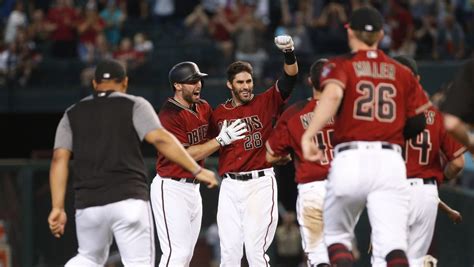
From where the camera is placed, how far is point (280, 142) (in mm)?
9203

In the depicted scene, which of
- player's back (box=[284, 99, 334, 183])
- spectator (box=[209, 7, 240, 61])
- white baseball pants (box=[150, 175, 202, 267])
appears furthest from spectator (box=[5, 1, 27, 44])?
player's back (box=[284, 99, 334, 183])

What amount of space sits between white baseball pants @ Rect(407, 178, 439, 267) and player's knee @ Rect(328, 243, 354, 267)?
0.94 m

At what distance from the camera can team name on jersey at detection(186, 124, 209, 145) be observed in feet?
35.0

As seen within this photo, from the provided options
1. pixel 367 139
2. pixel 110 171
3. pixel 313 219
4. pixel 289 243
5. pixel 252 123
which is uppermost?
pixel 367 139

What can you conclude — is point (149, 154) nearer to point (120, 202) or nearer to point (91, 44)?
point (91, 44)

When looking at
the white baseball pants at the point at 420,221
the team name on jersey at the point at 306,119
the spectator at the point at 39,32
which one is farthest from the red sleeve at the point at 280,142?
the spectator at the point at 39,32

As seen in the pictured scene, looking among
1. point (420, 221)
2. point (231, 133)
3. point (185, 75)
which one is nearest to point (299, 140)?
point (231, 133)

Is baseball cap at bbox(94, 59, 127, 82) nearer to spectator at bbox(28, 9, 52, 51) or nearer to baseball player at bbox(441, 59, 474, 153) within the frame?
baseball player at bbox(441, 59, 474, 153)

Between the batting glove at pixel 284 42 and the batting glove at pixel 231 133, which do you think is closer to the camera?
the batting glove at pixel 231 133

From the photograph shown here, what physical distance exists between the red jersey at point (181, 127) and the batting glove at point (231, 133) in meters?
0.54

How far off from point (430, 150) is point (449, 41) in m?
11.2

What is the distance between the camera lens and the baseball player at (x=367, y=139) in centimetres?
776

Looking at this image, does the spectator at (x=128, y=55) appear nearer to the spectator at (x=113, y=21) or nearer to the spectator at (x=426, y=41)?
the spectator at (x=113, y=21)

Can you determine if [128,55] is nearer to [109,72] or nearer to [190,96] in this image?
[190,96]
